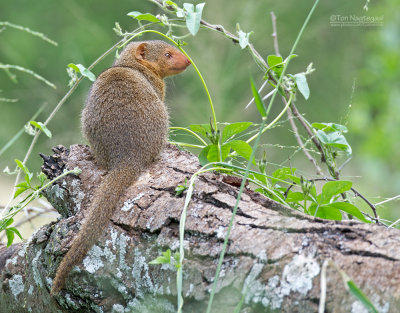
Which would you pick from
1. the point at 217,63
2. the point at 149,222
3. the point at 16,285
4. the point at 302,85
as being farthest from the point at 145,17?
the point at 217,63

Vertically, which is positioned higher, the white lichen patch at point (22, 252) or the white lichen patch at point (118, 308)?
the white lichen patch at point (22, 252)

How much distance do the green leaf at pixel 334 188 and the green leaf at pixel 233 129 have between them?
33 centimetres

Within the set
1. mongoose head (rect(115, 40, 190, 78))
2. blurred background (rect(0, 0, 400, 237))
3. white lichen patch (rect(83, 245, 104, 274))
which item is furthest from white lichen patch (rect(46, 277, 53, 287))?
blurred background (rect(0, 0, 400, 237))

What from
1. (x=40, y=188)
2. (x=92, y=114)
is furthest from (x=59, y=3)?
(x=40, y=188)

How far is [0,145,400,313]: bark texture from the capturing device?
128 cm

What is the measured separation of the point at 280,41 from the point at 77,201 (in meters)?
3.77

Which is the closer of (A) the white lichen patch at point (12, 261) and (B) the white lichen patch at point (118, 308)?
(B) the white lichen patch at point (118, 308)

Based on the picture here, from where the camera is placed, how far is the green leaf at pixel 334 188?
164 centimetres

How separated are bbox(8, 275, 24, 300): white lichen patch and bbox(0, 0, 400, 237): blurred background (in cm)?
258

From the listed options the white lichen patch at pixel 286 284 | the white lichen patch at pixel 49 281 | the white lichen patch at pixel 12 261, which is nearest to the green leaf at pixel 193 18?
the white lichen patch at pixel 286 284

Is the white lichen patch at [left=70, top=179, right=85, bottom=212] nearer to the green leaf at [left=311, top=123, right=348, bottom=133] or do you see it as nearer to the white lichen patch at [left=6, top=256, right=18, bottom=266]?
the white lichen patch at [left=6, top=256, right=18, bottom=266]

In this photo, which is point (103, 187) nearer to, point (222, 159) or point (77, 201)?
point (77, 201)

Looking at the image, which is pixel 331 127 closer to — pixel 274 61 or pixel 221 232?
pixel 274 61

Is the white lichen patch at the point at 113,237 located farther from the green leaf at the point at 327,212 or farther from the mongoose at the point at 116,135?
the green leaf at the point at 327,212
